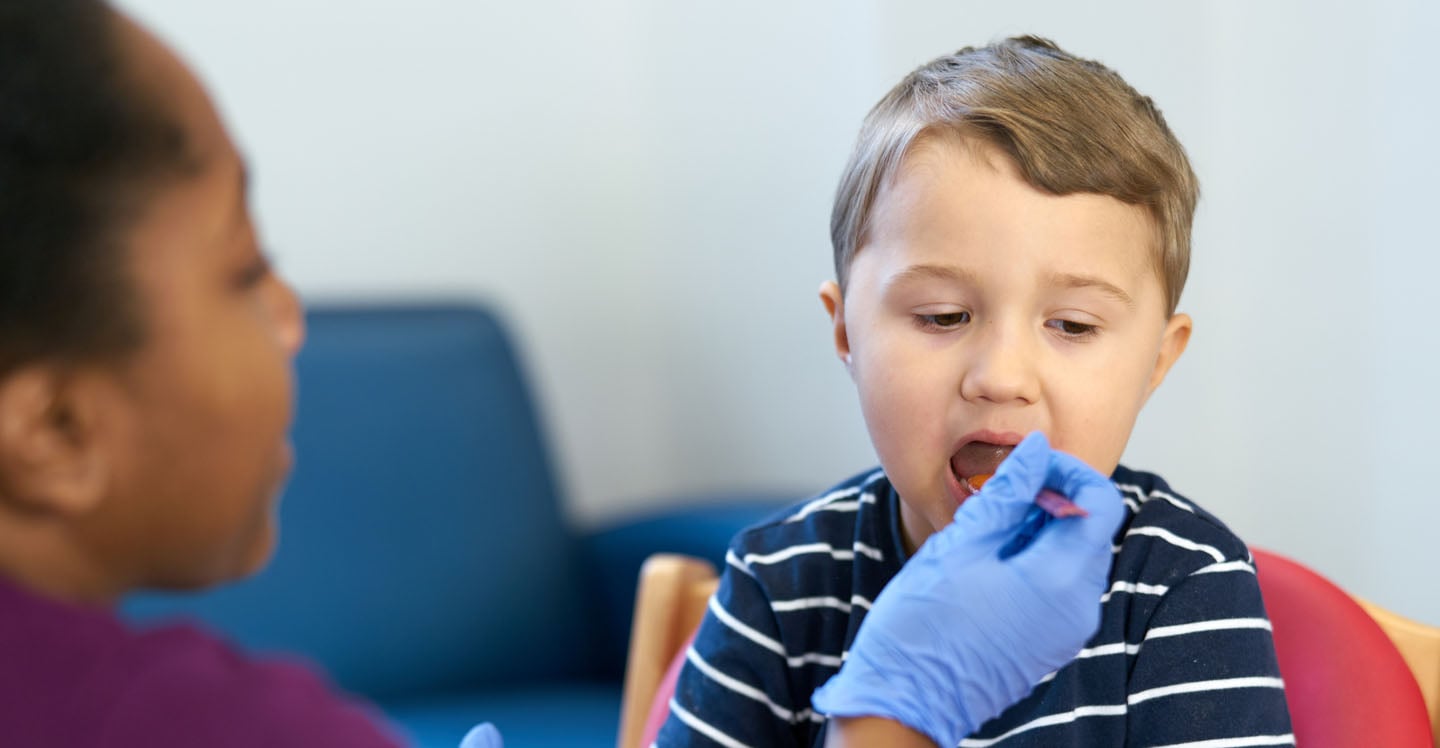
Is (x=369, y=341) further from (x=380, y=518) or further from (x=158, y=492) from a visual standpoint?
(x=158, y=492)

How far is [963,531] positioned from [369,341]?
132 cm

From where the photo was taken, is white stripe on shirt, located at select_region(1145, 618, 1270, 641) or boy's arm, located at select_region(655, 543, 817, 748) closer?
white stripe on shirt, located at select_region(1145, 618, 1270, 641)

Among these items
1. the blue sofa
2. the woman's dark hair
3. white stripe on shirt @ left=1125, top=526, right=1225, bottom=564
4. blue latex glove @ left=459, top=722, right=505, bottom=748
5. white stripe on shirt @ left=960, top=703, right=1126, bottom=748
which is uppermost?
the woman's dark hair

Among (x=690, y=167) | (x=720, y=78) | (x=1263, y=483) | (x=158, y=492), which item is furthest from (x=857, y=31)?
(x=158, y=492)

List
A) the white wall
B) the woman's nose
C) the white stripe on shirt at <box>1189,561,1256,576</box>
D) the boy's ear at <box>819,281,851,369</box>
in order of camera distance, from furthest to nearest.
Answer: the white wall, the boy's ear at <box>819,281,851,369</box>, the white stripe on shirt at <box>1189,561,1256,576</box>, the woman's nose

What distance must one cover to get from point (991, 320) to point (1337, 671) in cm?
32

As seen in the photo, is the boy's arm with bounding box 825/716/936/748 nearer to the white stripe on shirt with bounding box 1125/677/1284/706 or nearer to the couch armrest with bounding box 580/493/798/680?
the white stripe on shirt with bounding box 1125/677/1284/706

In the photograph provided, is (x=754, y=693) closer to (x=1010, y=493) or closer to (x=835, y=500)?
(x=835, y=500)

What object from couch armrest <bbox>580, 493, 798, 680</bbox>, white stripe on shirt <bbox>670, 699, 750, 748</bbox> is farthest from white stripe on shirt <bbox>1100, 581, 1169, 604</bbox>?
couch armrest <bbox>580, 493, 798, 680</bbox>

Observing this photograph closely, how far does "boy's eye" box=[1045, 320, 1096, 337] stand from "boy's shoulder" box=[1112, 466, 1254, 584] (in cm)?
12

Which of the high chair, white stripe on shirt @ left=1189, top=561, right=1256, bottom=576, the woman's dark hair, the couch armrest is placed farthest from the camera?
the couch armrest

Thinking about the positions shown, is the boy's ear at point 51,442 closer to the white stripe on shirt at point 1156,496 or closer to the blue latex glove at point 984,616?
the blue latex glove at point 984,616

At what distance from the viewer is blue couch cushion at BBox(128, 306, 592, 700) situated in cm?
183

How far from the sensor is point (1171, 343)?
912 mm
